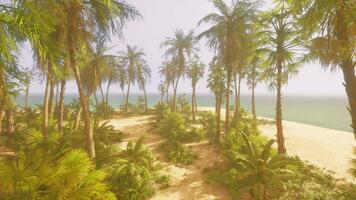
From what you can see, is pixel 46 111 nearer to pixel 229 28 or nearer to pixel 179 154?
pixel 179 154

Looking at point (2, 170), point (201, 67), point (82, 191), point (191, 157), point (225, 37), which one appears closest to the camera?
point (2, 170)

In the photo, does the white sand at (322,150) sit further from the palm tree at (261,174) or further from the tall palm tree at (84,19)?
the tall palm tree at (84,19)

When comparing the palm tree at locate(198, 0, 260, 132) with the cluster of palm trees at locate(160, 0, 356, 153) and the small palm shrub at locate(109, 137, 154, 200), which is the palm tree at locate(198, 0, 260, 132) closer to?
the cluster of palm trees at locate(160, 0, 356, 153)

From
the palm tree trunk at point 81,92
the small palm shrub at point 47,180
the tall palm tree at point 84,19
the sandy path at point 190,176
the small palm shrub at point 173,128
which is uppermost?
the tall palm tree at point 84,19

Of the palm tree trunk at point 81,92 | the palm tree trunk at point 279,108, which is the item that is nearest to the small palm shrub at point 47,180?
the palm tree trunk at point 81,92

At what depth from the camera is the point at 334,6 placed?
6.46 m

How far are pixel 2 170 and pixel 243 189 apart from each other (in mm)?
8466

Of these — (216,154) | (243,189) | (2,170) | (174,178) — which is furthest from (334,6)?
(216,154)

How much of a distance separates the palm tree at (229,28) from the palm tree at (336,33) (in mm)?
8888

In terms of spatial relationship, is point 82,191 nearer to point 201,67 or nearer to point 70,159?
point 70,159

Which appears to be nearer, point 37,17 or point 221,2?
point 37,17

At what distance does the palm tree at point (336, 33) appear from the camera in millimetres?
6246

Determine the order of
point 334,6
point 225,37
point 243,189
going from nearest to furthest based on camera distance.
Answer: point 334,6 → point 243,189 → point 225,37

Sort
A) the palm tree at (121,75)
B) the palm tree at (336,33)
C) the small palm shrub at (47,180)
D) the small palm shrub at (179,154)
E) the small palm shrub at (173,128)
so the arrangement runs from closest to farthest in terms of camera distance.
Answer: the small palm shrub at (47,180), the palm tree at (336,33), the small palm shrub at (179,154), the small palm shrub at (173,128), the palm tree at (121,75)
